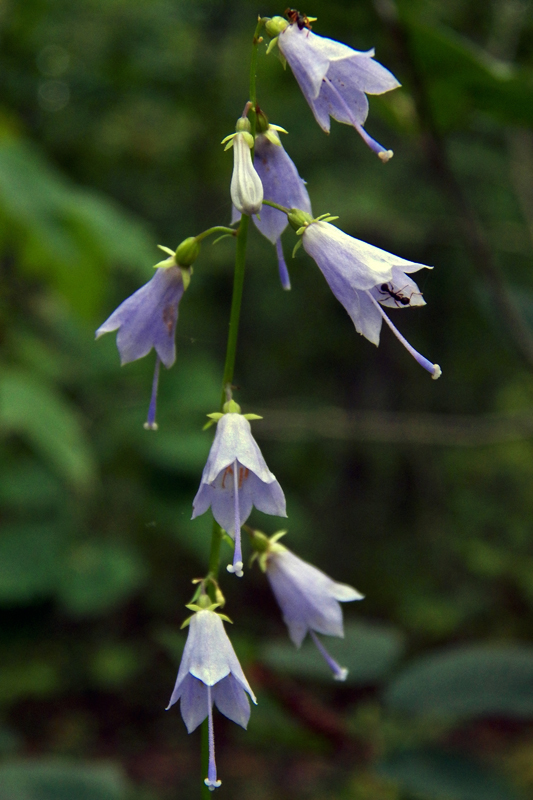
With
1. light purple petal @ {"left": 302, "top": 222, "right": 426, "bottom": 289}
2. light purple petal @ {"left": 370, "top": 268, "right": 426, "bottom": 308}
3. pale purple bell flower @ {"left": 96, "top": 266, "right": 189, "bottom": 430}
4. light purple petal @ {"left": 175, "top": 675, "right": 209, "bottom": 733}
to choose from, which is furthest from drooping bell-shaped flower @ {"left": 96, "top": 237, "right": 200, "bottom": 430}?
light purple petal @ {"left": 175, "top": 675, "right": 209, "bottom": 733}

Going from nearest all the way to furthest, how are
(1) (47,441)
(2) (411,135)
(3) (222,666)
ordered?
(3) (222,666) → (2) (411,135) → (1) (47,441)

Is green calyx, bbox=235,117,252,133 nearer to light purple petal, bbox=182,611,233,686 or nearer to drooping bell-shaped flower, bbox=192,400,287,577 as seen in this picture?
drooping bell-shaped flower, bbox=192,400,287,577

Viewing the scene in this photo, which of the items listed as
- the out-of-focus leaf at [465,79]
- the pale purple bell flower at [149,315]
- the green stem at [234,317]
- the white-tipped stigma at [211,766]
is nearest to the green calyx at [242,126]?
the green stem at [234,317]

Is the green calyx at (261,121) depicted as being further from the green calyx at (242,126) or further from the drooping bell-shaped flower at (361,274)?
the drooping bell-shaped flower at (361,274)

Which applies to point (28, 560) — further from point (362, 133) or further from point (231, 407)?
point (362, 133)

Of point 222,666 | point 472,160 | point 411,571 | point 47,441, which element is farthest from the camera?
point 411,571

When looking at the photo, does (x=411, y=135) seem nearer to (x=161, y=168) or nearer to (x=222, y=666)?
(x=222, y=666)

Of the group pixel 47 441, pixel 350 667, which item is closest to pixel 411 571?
pixel 47 441
